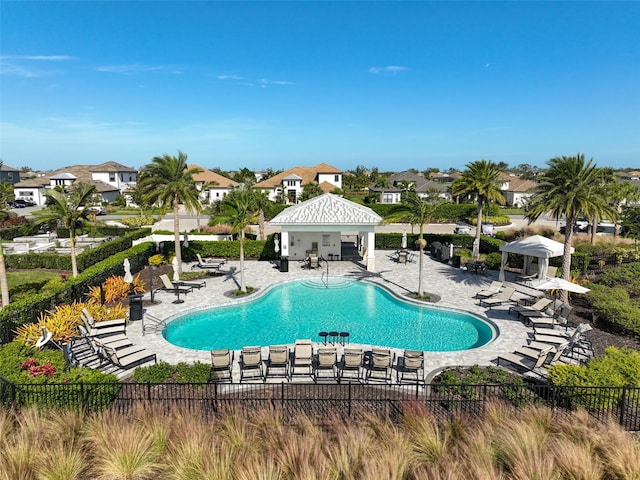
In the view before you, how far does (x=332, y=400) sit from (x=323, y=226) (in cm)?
1699

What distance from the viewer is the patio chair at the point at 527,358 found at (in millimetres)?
12570

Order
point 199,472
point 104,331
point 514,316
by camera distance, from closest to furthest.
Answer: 1. point 199,472
2. point 104,331
3. point 514,316

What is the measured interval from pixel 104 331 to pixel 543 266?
2103 cm

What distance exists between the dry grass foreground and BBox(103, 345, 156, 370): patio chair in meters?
3.87

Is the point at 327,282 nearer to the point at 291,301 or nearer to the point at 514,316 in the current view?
the point at 291,301

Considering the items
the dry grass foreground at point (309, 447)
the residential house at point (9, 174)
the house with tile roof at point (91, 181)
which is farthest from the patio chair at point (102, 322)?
the residential house at point (9, 174)

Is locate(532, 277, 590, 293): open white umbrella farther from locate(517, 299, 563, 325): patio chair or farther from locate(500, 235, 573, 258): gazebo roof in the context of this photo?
locate(500, 235, 573, 258): gazebo roof

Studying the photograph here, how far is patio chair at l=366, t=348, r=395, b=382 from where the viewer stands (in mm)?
12383

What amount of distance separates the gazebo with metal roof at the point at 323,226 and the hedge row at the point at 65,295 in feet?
30.0

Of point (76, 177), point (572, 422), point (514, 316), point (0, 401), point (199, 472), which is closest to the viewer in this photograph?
point (199, 472)

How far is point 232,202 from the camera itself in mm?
22047

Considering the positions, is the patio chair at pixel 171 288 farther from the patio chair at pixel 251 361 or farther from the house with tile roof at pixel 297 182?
the house with tile roof at pixel 297 182

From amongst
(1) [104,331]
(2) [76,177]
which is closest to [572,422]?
(1) [104,331]

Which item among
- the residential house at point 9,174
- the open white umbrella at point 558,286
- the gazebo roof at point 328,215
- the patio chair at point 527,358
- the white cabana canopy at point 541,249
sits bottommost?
the patio chair at point 527,358
